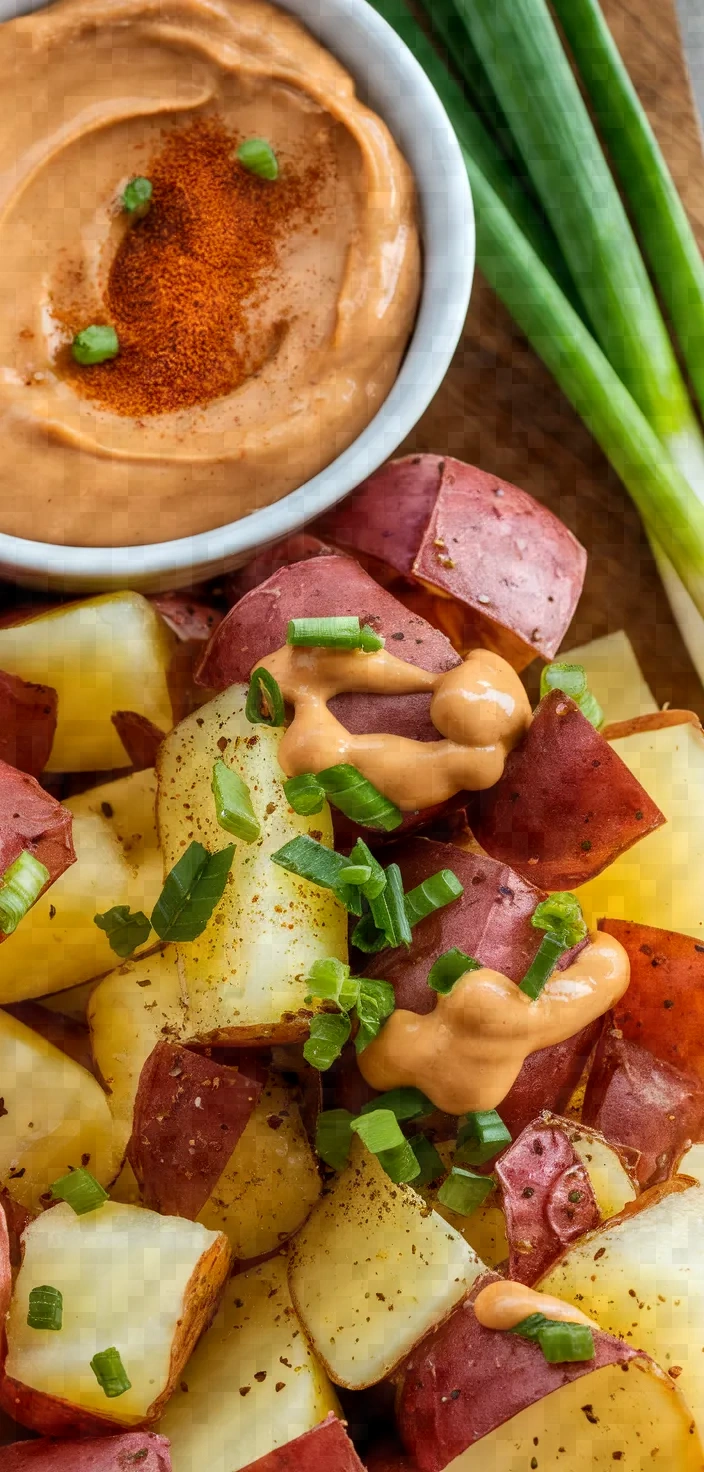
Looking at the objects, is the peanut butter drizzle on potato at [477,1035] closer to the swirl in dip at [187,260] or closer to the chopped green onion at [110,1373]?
the chopped green onion at [110,1373]

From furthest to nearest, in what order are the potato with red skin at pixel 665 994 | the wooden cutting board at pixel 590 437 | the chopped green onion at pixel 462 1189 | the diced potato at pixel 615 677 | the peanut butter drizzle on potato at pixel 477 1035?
the wooden cutting board at pixel 590 437 → the diced potato at pixel 615 677 → the potato with red skin at pixel 665 994 → the chopped green onion at pixel 462 1189 → the peanut butter drizzle on potato at pixel 477 1035

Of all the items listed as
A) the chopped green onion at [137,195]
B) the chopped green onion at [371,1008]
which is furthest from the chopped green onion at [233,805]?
the chopped green onion at [137,195]

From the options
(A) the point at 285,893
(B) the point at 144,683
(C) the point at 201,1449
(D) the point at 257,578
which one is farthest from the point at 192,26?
(C) the point at 201,1449

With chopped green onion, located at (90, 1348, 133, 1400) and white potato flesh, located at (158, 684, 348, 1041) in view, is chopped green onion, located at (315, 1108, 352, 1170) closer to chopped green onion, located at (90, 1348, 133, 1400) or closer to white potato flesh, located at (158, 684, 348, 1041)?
white potato flesh, located at (158, 684, 348, 1041)

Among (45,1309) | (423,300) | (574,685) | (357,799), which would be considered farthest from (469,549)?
(45,1309)

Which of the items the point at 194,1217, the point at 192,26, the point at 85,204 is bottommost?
the point at 194,1217

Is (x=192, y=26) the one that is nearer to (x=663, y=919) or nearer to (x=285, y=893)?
(x=285, y=893)
